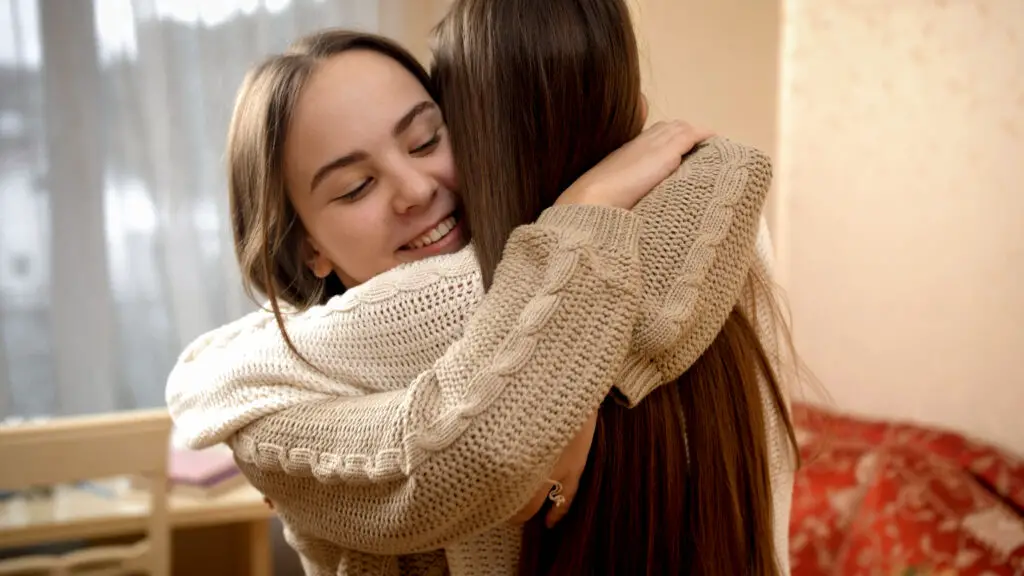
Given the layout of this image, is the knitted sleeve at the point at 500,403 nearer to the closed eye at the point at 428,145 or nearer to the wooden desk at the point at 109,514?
the closed eye at the point at 428,145

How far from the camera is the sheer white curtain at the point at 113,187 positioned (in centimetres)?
222

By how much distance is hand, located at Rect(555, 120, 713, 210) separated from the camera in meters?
0.75

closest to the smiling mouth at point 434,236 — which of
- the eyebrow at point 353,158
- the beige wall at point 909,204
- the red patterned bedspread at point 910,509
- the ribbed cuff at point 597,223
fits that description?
the eyebrow at point 353,158

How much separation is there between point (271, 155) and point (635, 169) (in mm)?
404

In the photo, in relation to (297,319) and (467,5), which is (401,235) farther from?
(467,5)

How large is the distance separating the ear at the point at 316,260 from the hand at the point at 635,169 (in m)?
0.38

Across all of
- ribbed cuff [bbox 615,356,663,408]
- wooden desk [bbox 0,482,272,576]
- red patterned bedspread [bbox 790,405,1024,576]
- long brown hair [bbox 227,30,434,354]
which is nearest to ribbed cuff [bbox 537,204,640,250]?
ribbed cuff [bbox 615,356,663,408]

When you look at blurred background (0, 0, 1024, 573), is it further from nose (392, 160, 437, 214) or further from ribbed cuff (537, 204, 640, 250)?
ribbed cuff (537, 204, 640, 250)

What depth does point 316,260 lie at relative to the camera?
3.40 ft

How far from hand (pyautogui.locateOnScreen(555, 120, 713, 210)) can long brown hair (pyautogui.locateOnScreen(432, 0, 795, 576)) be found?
36 millimetres

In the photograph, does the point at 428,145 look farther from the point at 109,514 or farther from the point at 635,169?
the point at 109,514

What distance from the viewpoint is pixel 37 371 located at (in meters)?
2.29

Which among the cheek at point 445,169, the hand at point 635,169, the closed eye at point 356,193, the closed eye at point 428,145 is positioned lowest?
the closed eye at point 356,193

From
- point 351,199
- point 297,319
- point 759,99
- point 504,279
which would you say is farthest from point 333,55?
point 759,99
